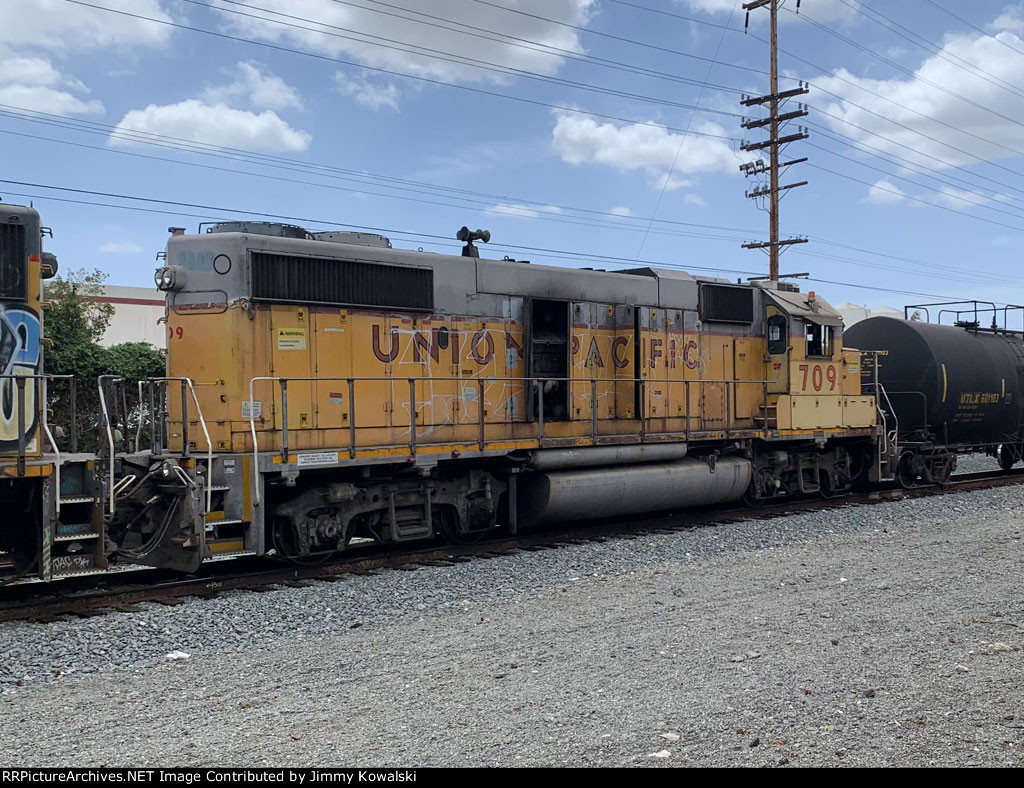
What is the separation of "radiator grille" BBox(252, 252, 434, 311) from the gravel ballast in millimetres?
3257

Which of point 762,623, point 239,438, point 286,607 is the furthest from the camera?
point 239,438

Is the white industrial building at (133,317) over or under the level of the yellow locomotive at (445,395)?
over

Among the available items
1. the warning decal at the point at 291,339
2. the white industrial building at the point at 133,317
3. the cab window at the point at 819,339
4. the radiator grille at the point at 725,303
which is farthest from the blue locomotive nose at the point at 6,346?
the white industrial building at the point at 133,317

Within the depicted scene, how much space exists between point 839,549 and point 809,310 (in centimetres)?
624

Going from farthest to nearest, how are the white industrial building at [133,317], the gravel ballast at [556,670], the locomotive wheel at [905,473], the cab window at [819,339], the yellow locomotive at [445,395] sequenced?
1. the white industrial building at [133,317]
2. the locomotive wheel at [905,473]
3. the cab window at [819,339]
4. the yellow locomotive at [445,395]
5. the gravel ballast at [556,670]

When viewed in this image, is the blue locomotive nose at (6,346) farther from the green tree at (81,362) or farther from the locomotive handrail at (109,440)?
the green tree at (81,362)

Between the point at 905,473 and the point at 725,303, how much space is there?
241 inches

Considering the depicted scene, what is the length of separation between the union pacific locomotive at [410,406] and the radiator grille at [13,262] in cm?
6

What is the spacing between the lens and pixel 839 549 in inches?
425

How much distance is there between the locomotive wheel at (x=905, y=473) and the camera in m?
18.0

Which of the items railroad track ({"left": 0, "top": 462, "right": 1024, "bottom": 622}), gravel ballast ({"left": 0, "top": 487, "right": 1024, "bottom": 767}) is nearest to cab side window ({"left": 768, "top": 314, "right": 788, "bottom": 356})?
railroad track ({"left": 0, "top": 462, "right": 1024, "bottom": 622})

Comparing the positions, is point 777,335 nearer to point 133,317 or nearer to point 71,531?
point 71,531
